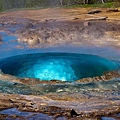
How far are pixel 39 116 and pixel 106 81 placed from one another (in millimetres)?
2868

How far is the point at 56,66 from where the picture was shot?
9695 millimetres

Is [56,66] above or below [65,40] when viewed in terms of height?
below

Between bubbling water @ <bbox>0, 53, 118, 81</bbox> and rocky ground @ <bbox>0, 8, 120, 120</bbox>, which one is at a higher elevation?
rocky ground @ <bbox>0, 8, 120, 120</bbox>

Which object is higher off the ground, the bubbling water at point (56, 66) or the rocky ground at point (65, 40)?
the rocky ground at point (65, 40)

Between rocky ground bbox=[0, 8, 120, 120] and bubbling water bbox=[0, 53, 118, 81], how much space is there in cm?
114

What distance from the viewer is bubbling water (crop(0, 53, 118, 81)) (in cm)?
894

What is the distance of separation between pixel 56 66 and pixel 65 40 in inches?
110

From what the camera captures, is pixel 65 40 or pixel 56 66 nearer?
pixel 56 66

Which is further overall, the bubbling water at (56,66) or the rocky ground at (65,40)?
the bubbling water at (56,66)

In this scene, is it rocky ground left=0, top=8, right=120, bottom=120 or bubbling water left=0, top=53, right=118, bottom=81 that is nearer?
rocky ground left=0, top=8, right=120, bottom=120

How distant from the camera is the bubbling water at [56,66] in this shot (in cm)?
894

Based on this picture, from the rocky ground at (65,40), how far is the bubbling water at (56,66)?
1135 mm

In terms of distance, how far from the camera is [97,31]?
13.7 m

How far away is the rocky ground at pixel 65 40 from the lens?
509 centimetres
